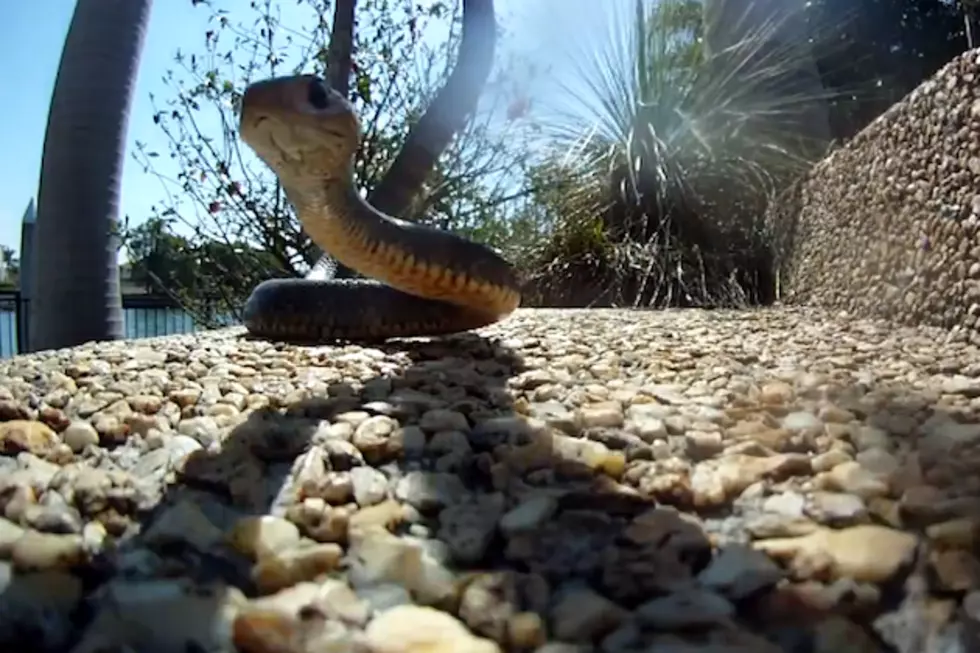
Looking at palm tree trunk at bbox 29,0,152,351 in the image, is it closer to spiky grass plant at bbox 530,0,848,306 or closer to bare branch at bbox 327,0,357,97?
bare branch at bbox 327,0,357,97

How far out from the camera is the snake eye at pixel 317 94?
5.47ft

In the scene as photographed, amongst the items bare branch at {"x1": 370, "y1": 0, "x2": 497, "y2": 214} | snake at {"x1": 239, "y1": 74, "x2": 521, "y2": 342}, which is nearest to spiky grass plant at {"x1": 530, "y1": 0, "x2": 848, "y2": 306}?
bare branch at {"x1": 370, "y1": 0, "x2": 497, "y2": 214}

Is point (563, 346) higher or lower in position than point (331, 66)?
lower

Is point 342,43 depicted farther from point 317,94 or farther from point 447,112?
point 317,94

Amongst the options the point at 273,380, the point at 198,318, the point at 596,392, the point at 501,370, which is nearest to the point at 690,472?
the point at 596,392

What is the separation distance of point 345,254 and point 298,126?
46 cm

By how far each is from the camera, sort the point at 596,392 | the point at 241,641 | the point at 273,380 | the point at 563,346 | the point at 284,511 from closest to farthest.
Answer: the point at 241,641 < the point at 284,511 < the point at 596,392 < the point at 273,380 < the point at 563,346

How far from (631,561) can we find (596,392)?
700 millimetres

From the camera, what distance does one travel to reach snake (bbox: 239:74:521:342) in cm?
168

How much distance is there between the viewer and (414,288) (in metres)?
2.22

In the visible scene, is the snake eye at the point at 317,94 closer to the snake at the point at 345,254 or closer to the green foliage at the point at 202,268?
the snake at the point at 345,254

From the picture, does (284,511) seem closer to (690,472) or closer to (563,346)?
(690,472)

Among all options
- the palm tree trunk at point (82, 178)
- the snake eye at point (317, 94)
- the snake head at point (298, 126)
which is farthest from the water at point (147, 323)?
the snake eye at point (317, 94)

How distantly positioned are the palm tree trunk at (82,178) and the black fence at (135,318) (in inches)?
43.8
